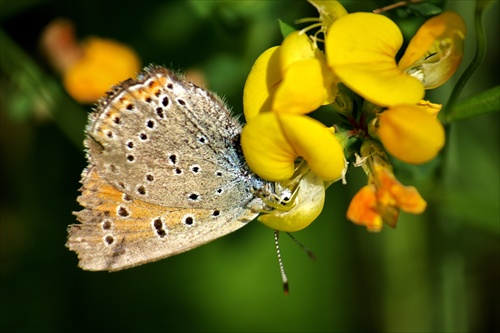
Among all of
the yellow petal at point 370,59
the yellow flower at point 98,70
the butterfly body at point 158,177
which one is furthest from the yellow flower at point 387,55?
the yellow flower at point 98,70

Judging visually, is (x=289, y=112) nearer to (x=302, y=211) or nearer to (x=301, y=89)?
(x=301, y=89)

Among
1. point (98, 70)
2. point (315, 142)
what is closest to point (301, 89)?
point (315, 142)

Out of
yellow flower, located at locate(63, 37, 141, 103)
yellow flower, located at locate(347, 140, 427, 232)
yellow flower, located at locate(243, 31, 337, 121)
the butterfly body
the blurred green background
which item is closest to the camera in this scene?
yellow flower, located at locate(243, 31, 337, 121)

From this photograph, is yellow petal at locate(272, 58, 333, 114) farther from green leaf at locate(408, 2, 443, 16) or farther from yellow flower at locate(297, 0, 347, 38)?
green leaf at locate(408, 2, 443, 16)

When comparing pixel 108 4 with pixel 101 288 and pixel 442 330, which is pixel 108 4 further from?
pixel 442 330

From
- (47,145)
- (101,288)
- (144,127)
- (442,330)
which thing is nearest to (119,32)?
(47,145)

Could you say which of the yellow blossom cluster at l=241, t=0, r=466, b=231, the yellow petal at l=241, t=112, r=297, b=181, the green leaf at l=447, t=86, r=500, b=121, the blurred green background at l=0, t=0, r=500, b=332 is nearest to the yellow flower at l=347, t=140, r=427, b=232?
the yellow blossom cluster at l=241, t=0, r=466, b=231
